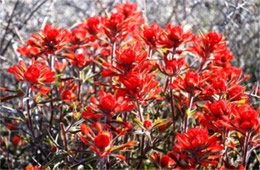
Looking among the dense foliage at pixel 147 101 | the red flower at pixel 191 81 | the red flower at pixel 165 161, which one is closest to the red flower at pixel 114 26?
the dense foliage at pixel 147 101

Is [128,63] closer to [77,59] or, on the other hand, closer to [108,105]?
[108,105]

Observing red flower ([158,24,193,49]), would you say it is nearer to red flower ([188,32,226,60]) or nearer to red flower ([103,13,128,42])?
red flower ([188,32,226,60])

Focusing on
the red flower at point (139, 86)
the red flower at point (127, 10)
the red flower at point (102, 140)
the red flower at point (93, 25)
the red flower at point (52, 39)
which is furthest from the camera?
the red flower at point (127, 10)

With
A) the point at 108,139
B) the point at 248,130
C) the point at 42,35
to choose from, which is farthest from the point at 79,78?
the point at 248,130

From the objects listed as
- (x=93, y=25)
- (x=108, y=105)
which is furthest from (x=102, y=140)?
(x=93, y=25)

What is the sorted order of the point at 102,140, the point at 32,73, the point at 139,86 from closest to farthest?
the point at 102,140, the point at 139,86, the point at 32,73

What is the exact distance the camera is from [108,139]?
104 centimetres

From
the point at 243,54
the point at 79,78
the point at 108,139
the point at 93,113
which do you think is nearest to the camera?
the point at 108,139

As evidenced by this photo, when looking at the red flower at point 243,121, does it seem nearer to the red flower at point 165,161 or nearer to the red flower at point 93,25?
the red flower at point 165,161

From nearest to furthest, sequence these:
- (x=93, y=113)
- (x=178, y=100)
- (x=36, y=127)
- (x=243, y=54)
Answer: (x=93, y=113), (x=178, y=100), (x=36, y=127), (x=243, y=54)

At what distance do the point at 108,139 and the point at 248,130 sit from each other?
0.34 meters

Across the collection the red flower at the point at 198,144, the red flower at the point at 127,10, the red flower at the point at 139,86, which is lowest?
the red flower at the point at 198,144

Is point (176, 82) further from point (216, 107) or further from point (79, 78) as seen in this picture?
point (79, 78)

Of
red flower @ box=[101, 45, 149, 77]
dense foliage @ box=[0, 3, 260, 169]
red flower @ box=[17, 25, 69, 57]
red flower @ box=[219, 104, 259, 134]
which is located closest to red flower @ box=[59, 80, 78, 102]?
dense foliage @ box=[0, 3, 260, 169]
